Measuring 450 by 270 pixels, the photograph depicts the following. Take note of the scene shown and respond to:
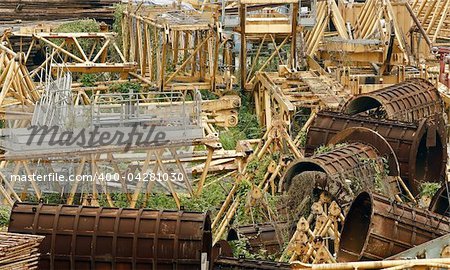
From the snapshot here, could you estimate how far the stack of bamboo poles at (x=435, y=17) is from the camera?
44375 millimetres

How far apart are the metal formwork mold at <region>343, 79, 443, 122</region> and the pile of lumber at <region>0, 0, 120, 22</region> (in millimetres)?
15467

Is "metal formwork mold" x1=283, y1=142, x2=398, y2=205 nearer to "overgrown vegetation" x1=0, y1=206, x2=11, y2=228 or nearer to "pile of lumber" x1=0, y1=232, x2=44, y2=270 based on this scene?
"overgrown vegetation" x1=0, y1=206, x2=11, y2=228

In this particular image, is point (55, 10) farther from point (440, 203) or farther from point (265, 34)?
point (440, 203)

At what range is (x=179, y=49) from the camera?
1371 inches

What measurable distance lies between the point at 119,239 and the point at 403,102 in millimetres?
10631

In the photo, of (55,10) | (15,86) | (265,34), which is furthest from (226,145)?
(55,10)

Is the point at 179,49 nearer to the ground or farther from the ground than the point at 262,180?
farther from the ground

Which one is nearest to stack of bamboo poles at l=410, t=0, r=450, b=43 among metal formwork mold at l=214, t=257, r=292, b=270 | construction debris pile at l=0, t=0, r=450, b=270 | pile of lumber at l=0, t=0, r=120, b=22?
construction debris pile at l=0, t=0, r=450, b=270

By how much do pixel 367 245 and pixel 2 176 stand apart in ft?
25.5

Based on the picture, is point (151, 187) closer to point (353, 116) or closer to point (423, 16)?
point (353, 116)

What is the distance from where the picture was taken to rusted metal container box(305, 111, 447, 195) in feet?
90.7

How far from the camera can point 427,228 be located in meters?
21.9

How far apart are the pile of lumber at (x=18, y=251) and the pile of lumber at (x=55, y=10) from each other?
25439mm

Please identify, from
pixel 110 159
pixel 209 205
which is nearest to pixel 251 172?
pixel 209 205
